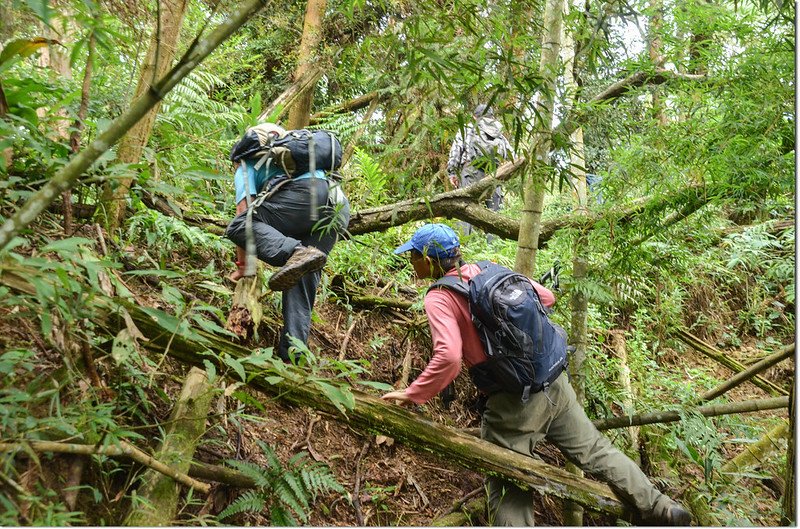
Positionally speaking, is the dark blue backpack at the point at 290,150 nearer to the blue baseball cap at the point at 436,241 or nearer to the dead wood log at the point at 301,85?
the blue baseball cap at the point at 436,241

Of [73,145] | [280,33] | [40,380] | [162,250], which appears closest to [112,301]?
[40,380]

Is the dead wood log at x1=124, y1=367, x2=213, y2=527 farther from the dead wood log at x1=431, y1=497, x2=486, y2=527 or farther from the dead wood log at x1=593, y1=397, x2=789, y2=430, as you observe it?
the dead wood log at x1=593, y1=397, x2=789, y2=430

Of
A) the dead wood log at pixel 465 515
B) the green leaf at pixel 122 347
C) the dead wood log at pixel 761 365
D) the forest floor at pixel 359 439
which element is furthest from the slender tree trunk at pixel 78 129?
the dead wood log at pixel 761 365

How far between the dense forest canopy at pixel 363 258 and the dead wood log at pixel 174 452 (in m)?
0.01

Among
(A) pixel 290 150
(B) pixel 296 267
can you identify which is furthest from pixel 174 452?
(A) pixel 290 150

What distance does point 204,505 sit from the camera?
122 inches

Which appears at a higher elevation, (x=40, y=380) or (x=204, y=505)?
(x=40, y=380)

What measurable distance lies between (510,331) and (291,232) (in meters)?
1.67

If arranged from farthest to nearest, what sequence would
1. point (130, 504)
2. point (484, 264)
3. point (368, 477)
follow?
point (368, 477) < point (484, 264) < point (130, 504)

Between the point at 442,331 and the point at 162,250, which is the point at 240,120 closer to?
the point at 162,250

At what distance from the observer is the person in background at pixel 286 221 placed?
3988 millimetres

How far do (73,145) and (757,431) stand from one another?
5.82 metres

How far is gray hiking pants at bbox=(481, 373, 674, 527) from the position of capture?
396 cm

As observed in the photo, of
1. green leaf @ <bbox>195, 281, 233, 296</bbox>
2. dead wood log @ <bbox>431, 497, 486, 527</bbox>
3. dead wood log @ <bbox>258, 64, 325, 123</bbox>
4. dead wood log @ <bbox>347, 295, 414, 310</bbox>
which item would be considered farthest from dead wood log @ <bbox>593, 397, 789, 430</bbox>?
dead wood log @ <bbox>258, 64, 325, 123</bbox>
